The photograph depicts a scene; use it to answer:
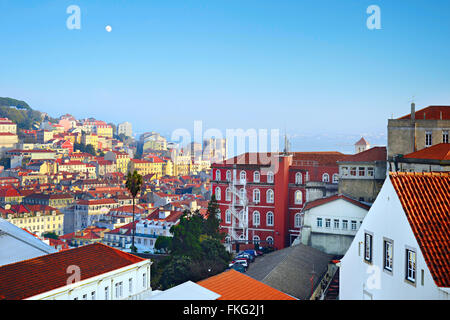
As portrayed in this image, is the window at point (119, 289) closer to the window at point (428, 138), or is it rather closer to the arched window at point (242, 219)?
the window at point (428, 138)

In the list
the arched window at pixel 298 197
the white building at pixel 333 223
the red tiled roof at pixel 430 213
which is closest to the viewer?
the red tiled roof at pixel 430 213

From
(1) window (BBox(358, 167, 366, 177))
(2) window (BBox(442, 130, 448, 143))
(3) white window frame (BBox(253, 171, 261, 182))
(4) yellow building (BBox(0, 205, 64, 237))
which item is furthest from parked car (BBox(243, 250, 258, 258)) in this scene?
(4) yellow building (BBox(0, 205, 64, 237))

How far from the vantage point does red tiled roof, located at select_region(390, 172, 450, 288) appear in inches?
191

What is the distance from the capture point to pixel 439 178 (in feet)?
19.0

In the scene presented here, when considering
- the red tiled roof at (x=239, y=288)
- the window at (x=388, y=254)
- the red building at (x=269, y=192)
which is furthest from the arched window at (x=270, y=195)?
the window at (x=388, y=254)

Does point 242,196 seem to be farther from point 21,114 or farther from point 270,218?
point 21,114

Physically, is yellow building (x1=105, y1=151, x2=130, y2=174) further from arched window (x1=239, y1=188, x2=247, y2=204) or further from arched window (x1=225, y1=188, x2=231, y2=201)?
arched window (x1=239, y1=188, x2=247, y2=204)

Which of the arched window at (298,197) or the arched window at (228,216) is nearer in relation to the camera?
the arched window at (298,197)

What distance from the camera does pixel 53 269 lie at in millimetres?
11242

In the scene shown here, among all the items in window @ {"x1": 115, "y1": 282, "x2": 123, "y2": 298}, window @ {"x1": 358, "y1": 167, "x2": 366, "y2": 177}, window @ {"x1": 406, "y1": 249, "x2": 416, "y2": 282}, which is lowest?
window @ {"x1": 115, "y1": 282, "x2": 123, "y2": 298}

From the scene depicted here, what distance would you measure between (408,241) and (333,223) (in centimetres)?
1431

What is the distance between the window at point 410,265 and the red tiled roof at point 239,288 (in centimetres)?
384

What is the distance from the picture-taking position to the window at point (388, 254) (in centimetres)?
562
